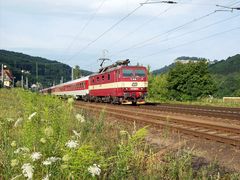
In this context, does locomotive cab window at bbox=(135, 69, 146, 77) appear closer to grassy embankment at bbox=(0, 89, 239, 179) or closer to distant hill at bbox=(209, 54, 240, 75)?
grassy embankment at bbox=(0, 89, 239, 179)

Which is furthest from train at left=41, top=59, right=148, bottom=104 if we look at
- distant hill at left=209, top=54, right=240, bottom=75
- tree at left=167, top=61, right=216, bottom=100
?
distant hill at left=209, top=54, right=240, bottom=75

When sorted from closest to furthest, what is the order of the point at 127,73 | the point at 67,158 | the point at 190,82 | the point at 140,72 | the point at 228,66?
the point at 67,158 < the point at 127,73 < the point at 140,72 < the point at 190,82 < the point at 228,66

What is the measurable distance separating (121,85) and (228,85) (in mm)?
89387

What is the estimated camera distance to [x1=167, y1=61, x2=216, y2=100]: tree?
39.6 m

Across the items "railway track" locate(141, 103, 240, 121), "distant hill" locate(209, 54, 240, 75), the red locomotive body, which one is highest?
"distant hill" locate(209, 54, 240, 75)

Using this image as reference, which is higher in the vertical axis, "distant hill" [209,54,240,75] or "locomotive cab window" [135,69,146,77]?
"distant hill" [209,54,240,75]

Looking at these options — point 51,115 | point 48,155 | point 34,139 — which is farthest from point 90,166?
point 51,115

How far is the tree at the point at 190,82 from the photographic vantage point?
130 ft

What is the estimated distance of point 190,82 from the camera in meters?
39.6

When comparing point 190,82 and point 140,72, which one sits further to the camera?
point 190,82

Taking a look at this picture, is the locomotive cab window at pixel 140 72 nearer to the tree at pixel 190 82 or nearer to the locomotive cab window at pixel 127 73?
the locomotive cab window at pixel 127 73

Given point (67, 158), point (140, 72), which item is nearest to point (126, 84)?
point (140, 72)

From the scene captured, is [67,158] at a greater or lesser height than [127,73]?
lesser

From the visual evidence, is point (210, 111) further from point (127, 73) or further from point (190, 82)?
point (190, 82)
